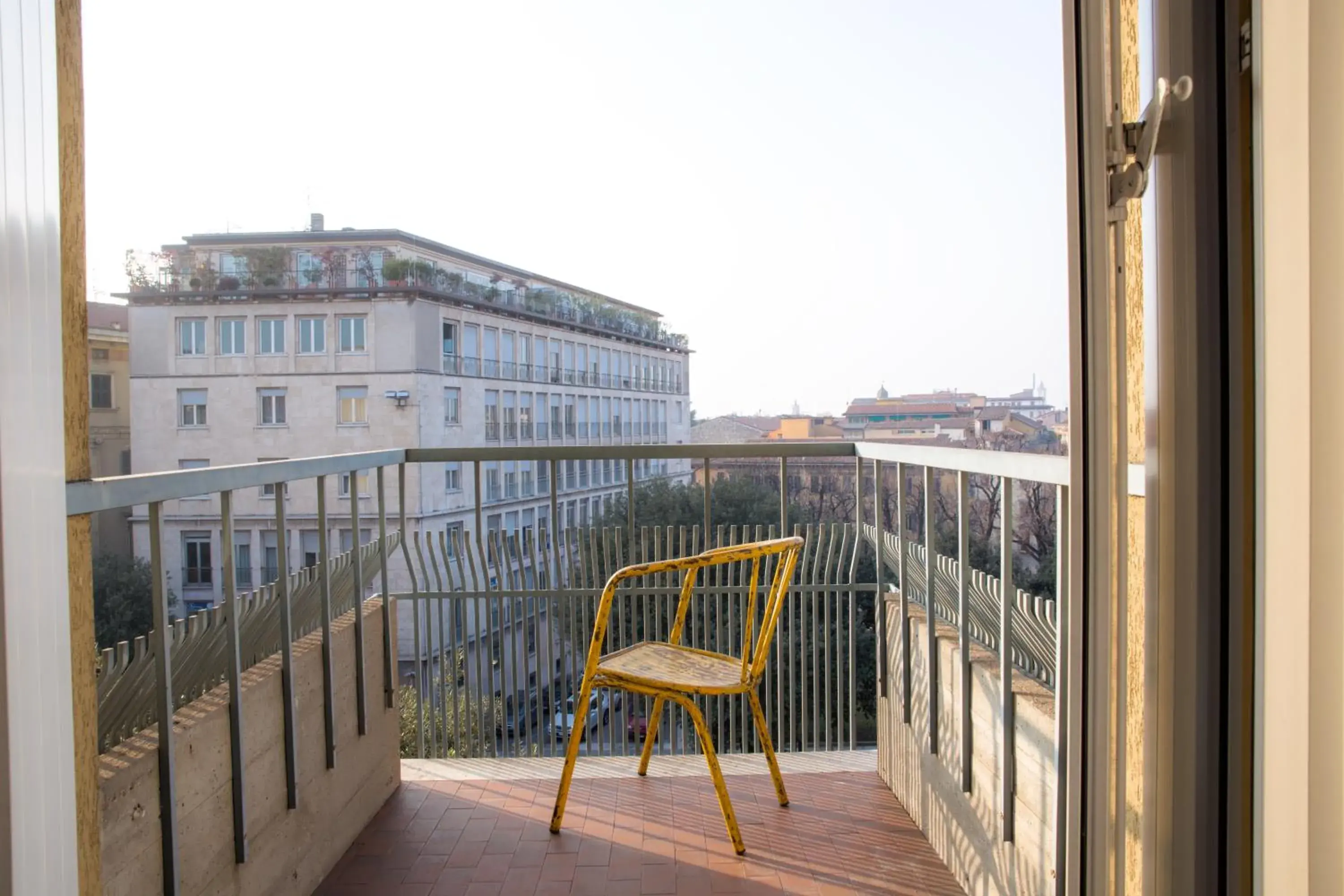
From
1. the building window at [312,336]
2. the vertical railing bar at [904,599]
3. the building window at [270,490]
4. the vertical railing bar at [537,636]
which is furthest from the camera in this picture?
the building window at [312,336]

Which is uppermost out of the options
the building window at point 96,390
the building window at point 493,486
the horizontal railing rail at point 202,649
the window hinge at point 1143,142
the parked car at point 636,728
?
the window hinge at point 1143,142

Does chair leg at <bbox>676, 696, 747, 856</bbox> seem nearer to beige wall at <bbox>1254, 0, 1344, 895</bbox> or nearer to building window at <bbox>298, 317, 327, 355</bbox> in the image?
beige wall at <bbox>1254, 0, 1344, 895</bbox>

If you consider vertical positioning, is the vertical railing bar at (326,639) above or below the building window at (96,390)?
below

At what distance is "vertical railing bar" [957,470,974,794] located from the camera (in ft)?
7.01

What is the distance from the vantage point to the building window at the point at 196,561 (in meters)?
1.78

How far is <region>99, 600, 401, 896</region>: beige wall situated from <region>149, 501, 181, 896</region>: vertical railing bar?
0.05 ft

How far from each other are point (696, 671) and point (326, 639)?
1.00 m

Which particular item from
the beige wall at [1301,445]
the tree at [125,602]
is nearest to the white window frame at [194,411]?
the tree at [125,602]

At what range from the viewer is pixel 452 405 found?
927 inches

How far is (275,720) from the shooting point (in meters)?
2.12

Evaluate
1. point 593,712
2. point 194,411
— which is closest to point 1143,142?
point 593,712

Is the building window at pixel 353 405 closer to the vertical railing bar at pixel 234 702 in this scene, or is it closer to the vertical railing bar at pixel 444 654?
the vertical railing bar at pixel 444 654

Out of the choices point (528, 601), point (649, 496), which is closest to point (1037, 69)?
point (649, 496)

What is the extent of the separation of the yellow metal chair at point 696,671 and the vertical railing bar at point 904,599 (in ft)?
1.18
